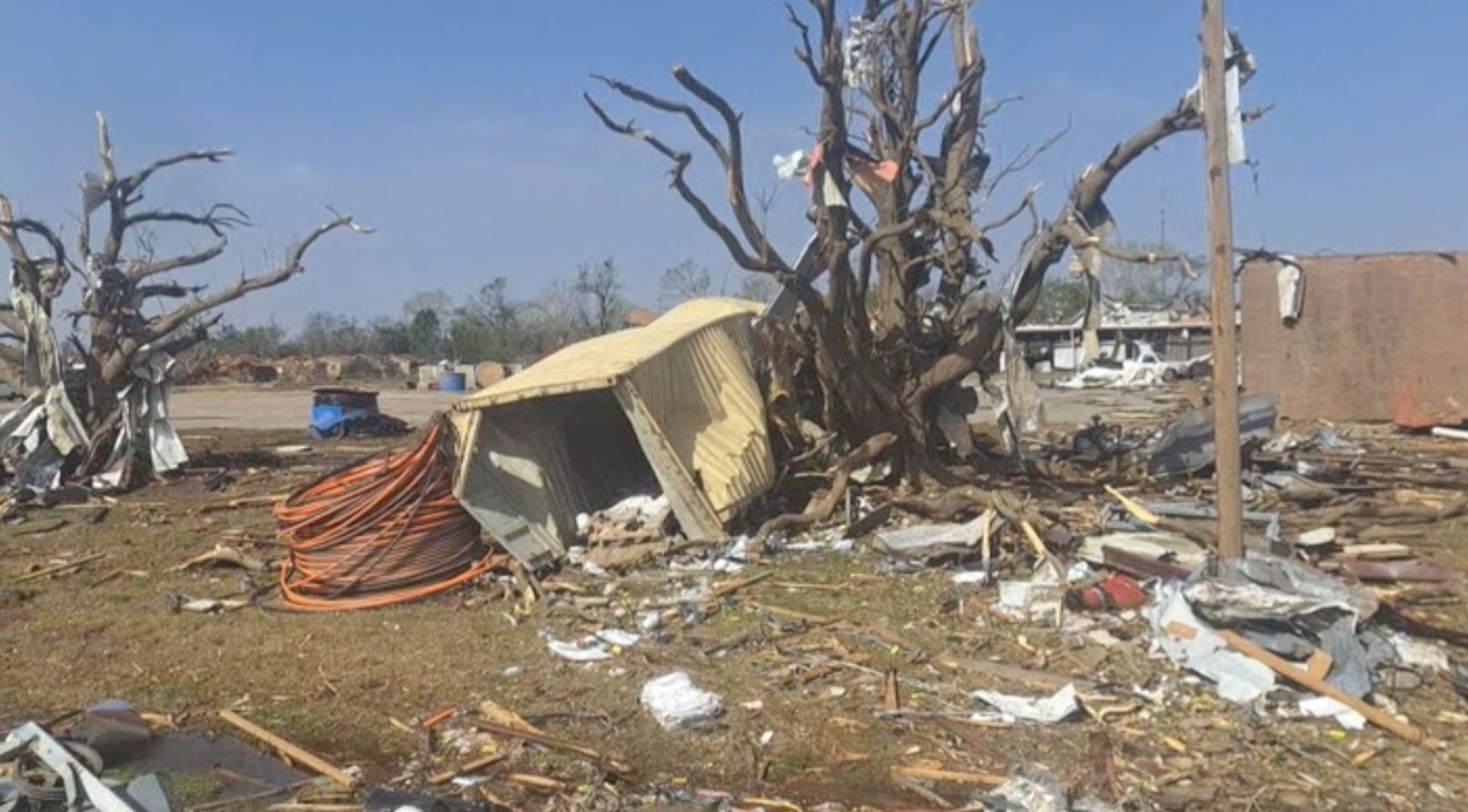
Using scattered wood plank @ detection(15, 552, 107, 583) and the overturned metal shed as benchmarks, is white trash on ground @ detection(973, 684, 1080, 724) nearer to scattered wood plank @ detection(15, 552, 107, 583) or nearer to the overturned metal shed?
the overturned metal shed

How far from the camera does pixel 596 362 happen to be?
962 centimetres

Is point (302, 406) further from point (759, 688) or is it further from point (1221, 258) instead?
point (1221, 258)

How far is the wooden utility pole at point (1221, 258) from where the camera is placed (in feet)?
20.9

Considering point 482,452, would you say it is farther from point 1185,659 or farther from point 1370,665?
point 1370,665

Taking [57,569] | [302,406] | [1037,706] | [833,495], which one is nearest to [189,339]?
[57,569]

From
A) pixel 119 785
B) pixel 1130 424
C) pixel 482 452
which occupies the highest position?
pixel 482 452

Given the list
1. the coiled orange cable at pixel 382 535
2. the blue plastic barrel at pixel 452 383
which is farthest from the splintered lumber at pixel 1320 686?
the blue plastic barrel at pixel 452 383

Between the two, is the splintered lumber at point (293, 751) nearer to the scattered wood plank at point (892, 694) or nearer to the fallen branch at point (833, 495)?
the scattered wood plank at point (892, 694)

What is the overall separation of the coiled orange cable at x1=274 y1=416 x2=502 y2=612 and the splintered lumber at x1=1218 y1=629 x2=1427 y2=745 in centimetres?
527

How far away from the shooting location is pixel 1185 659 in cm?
611

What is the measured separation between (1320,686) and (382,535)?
6187 mm

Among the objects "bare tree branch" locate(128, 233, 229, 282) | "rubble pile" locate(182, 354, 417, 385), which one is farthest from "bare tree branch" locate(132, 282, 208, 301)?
"rubble pile" locate(182, 354, 417, 385)

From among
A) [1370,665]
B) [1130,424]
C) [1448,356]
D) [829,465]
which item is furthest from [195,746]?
[1448,356]

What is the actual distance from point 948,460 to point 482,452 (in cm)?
501
